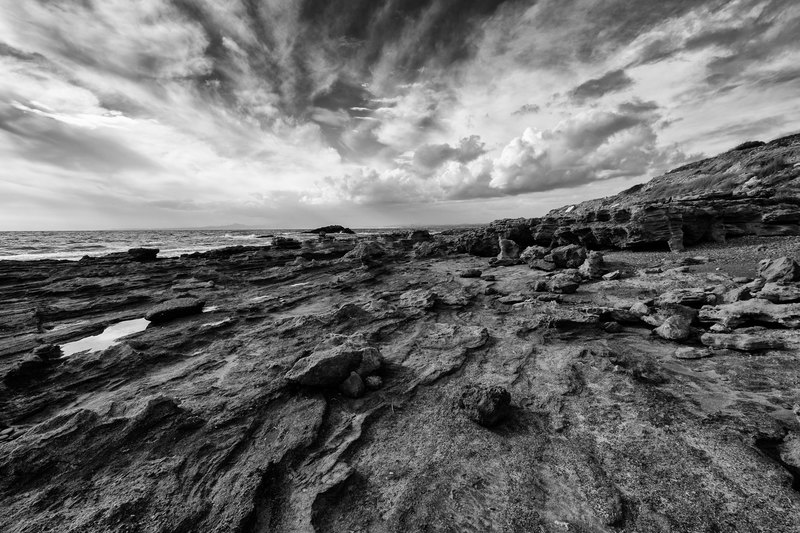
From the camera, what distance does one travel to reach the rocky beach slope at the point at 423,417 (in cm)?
530

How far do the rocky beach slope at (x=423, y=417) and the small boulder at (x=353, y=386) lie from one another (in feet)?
0.14

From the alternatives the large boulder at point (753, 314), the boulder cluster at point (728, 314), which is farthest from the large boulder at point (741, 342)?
the large boulder at point (753, 314)

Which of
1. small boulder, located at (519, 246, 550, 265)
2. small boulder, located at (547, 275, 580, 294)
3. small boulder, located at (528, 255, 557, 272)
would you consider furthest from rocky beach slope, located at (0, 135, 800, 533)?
small boulder, located at (519, 246, 550, 265)

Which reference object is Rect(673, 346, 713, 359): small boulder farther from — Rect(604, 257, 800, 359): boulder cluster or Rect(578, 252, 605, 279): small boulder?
Rect(578, 252, 605, 279): small boulder

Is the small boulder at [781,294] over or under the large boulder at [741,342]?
over

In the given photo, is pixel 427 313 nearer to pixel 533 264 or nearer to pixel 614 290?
pixel 614 290

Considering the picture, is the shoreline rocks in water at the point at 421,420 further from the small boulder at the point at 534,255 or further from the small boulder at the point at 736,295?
the small boulder at the point at 534,255

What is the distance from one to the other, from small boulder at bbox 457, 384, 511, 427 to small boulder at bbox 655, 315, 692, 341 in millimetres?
7091

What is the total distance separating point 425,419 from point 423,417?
0.09 m

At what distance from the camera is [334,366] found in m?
8.91

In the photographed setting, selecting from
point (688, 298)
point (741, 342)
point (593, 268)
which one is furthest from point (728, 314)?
point (593, 268)

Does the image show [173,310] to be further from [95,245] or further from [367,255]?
[95,245]

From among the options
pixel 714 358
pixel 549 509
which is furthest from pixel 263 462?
pixel 714 358

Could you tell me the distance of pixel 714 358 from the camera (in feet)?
31.0
